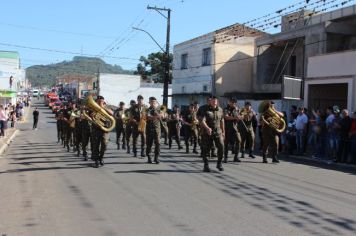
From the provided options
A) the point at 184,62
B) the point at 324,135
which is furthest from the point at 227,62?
the point at 324,135

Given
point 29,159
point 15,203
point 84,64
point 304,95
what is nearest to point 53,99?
point 84,64

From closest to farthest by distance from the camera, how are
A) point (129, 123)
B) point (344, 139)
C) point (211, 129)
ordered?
1. point (211, 129)
2. point (344, 139)
3. point (129, 123)

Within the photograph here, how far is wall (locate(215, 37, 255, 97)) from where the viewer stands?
38.0 m

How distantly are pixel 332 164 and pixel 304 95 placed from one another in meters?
8.78

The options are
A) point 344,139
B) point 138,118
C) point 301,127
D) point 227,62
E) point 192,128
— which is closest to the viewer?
point 138,118

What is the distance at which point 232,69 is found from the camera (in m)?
37.9

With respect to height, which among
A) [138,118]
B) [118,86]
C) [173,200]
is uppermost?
[118,86]

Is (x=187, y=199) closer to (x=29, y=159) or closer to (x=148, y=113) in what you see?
(x=148, y=113)

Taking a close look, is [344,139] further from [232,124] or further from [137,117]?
[137,117]

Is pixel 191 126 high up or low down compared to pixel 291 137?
up

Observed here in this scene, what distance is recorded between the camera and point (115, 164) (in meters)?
13.8

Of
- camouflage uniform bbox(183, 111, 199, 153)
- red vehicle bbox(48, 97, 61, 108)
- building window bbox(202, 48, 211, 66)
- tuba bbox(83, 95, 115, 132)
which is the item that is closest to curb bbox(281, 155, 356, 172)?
camouflage uniform bbox(183, 111, 199, 153)

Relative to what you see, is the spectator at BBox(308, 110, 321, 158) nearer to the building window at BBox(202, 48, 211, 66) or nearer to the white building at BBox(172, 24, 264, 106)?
the white building at BBox(172, 24, 264, 106)

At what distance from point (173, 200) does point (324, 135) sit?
953cm
